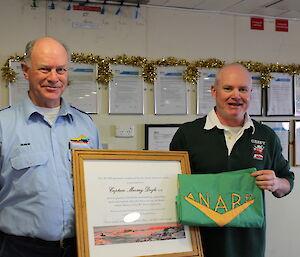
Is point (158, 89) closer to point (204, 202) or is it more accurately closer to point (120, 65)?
point (120, 65)

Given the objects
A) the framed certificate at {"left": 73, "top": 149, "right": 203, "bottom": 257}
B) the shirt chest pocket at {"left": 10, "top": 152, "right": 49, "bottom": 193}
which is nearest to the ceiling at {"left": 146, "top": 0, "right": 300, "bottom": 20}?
Answer: the framed certificate at {"left": 73, "top": 149, "right": 203, "bottom": 257}

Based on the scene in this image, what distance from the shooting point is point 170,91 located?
3.04 meters

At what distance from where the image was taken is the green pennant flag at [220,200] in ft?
4.99

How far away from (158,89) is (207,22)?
0.76 meters

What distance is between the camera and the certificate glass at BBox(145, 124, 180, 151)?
9.81 ft

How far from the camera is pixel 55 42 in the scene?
155 cm

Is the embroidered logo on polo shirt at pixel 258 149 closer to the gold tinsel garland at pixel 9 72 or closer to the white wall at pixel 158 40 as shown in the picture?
the white wall at pixel 158 40

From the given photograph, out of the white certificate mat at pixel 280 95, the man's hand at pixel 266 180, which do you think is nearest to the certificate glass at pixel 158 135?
the white certificate mat at pixel 280 95

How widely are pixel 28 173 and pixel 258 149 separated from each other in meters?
1.08

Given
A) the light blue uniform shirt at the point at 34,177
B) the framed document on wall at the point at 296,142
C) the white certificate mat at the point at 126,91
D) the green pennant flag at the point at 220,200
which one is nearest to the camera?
the light blue uniform shirt at the point at 34,177

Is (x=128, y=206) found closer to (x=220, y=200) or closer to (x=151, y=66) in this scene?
(x=220, y=200)

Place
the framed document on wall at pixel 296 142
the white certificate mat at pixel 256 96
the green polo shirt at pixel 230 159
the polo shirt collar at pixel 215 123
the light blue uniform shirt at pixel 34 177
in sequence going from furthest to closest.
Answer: the framed document on wall at pixel 296 142, the white certificate mat at pixel 256 96, the polo shirt collar at pixel 215 123, the green polo shirt at pixel 230 159, the light blue uniform shirt at pixel 34 177

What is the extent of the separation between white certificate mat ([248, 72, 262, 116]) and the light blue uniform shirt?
86.1 inches

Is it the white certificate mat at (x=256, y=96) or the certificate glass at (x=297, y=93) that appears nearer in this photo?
the white certificate mat at (x=256, y=96)
